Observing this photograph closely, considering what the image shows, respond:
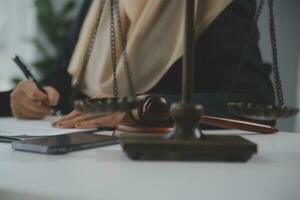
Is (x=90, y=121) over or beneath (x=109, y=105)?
beneath

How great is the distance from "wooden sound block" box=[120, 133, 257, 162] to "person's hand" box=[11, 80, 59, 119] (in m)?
0.74

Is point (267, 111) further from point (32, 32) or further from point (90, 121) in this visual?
point (32, 32)

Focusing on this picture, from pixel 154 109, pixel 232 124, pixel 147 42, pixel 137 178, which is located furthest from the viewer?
pixel 147 42

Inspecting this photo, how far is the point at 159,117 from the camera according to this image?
76cm

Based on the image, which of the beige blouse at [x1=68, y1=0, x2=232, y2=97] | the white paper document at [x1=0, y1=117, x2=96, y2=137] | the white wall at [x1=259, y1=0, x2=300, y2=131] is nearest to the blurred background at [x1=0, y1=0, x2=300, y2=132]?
the white wall at [x1=259, y1=0, x2=300, y2=131]

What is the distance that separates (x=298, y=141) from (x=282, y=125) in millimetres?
1321

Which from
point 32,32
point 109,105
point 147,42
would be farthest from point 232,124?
point 32,32

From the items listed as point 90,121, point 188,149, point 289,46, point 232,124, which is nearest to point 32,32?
point 289,46

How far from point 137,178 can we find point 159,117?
0.31m

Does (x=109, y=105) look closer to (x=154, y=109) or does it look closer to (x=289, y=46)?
(x=154, y=109)

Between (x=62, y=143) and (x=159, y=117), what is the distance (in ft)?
0.65

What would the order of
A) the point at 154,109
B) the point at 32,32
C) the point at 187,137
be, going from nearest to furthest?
1. the point at 187,137
2. the point at 154,109
3. the point at 32,32

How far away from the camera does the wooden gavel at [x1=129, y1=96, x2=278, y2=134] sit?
2.46ft

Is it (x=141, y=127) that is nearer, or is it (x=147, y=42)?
(x=141, y=127)
